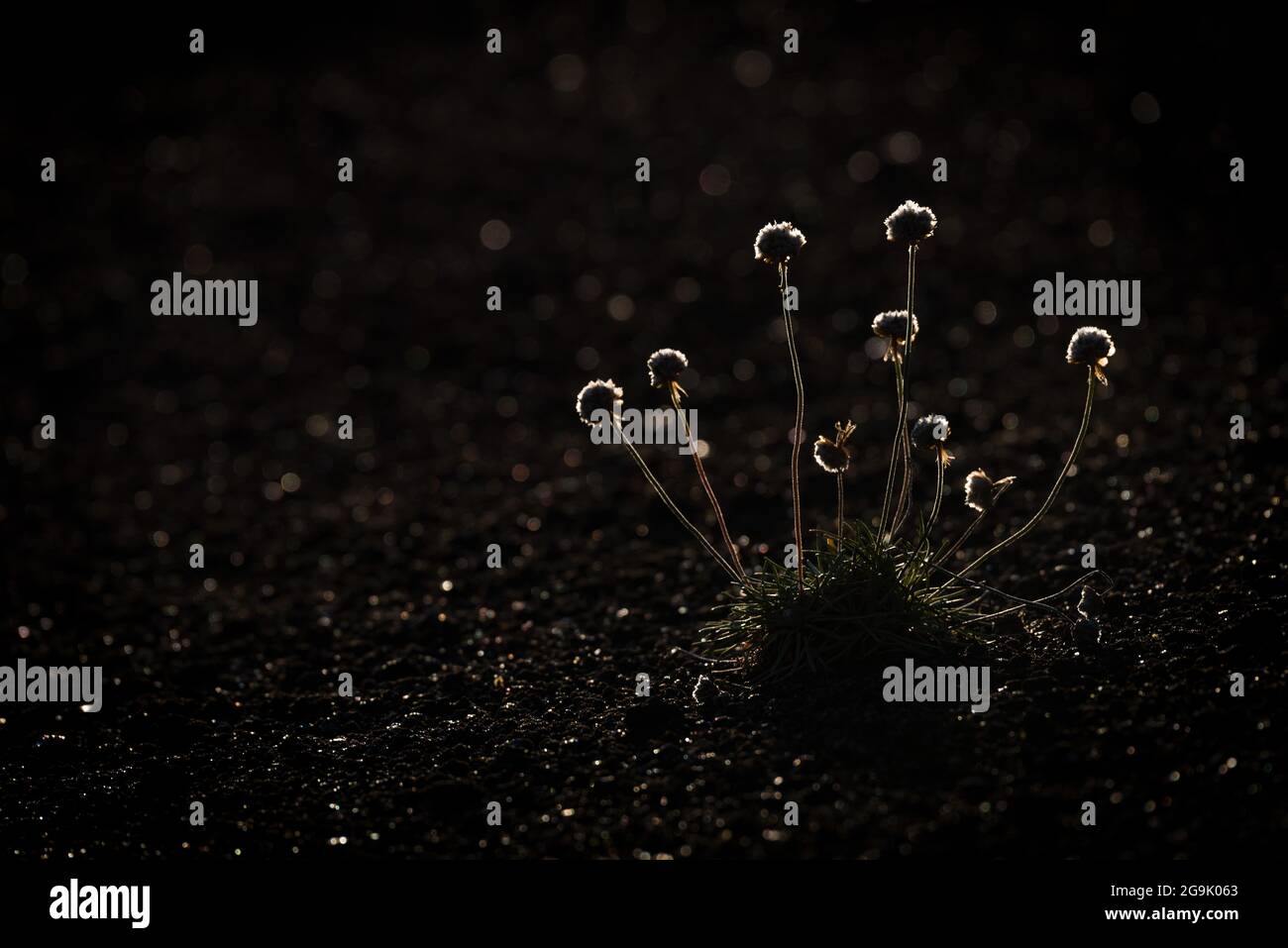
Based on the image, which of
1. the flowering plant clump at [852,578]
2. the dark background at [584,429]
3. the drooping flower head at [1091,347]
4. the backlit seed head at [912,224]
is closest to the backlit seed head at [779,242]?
the flowering plant clump at [852,578]

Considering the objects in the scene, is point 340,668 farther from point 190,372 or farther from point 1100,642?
point 190,372

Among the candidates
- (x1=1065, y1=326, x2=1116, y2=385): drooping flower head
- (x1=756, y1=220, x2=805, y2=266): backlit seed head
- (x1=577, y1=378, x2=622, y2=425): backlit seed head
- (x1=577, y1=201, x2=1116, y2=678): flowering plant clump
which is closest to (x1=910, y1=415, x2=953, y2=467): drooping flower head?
(x1=577, y1=201, x2=1116, y2=678): flowering plant clump

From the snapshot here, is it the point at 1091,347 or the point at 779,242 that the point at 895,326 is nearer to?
the point at 779,242

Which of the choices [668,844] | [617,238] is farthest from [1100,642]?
[617,238]

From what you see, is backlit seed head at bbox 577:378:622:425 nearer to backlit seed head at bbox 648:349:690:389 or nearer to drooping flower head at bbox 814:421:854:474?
backlit seed head at bbox 648:349:690:389

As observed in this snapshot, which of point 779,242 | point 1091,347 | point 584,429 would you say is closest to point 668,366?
point 779,242
